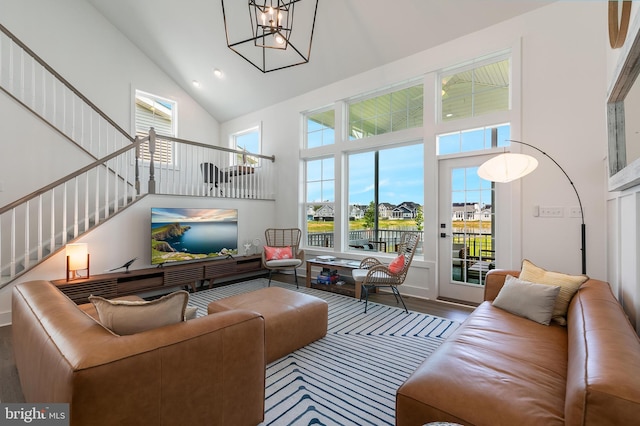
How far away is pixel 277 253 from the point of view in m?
5.04

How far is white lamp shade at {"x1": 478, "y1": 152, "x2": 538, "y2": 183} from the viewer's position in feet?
9.58

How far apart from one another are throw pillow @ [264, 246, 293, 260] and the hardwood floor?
21.8 inches

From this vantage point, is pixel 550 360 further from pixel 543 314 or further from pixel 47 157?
pixel 47 157

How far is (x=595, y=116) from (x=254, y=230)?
5327 millimetres

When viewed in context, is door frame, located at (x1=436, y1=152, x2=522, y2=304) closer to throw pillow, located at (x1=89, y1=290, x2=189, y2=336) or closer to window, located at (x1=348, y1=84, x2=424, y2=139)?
window, located at (x1=348, y1=84, x2=424, y2=139)

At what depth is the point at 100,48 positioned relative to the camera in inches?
212

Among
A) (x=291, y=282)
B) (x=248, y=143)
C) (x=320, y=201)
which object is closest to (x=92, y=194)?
(x=248, y=143)

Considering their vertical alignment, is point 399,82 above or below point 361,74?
below

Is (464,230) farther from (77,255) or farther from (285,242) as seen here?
(77,255)

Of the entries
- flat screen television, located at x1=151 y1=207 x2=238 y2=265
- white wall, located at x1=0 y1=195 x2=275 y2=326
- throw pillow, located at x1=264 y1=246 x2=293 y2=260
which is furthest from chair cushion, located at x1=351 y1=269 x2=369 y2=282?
white wall, located at x1=0 y1=195 x2=275 y2=326

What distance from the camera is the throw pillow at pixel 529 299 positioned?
6.82ft

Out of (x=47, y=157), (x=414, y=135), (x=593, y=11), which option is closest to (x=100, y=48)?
(x=47, y=157)

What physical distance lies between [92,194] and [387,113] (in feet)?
16.9

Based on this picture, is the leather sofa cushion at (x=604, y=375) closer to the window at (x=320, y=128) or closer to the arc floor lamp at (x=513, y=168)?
the arc floor lamp at (x=513, y=168)
